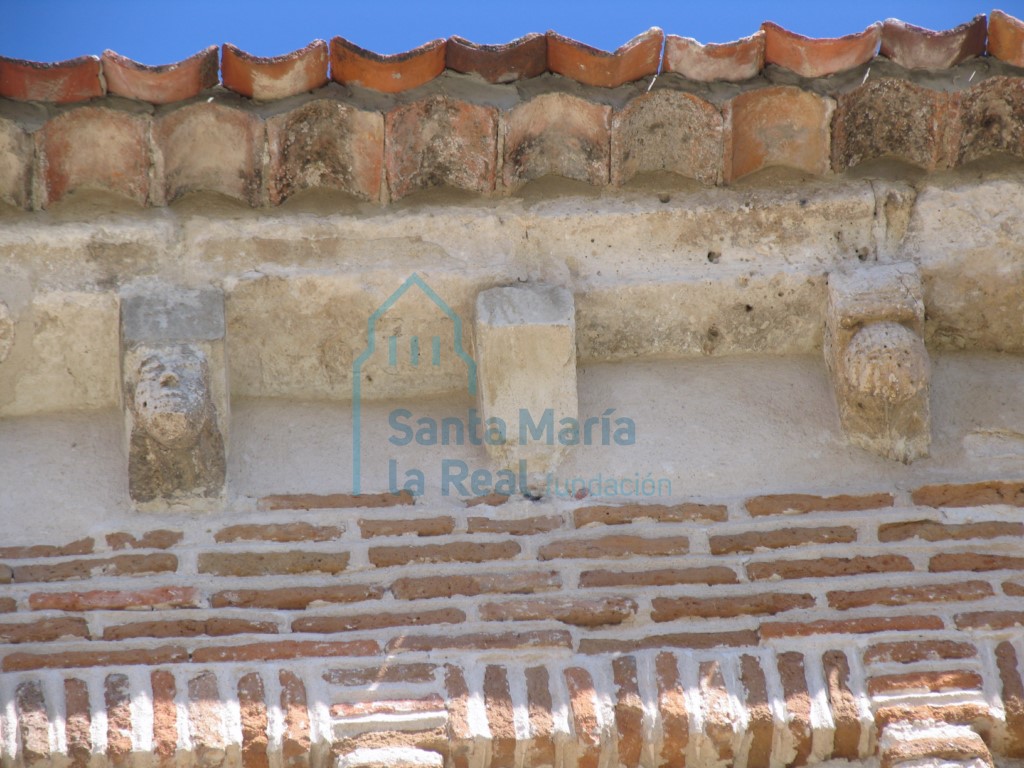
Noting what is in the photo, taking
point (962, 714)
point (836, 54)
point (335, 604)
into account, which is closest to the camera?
point (962, 714)

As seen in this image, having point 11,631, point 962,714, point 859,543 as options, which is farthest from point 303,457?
point 962,714

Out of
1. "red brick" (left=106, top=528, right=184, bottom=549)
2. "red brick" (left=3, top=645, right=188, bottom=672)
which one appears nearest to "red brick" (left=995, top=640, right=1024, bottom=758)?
"red brick" (left=3, top=645, right=188, bottom=672)

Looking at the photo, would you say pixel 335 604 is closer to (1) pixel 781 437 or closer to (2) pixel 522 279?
(2) pixel 522 279

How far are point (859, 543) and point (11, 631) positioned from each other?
1.90 meters

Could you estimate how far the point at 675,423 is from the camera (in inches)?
146

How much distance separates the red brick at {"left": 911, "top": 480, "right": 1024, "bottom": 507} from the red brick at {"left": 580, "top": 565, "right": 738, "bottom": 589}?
525 mm

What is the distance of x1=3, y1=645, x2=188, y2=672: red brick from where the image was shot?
312 cm

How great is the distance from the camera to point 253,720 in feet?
9.86

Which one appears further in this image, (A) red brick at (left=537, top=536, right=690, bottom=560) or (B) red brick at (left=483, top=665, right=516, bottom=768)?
(A) red brick at (left=537, top=536, right=690, bottom=560)

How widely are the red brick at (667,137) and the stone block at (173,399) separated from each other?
1061 mm

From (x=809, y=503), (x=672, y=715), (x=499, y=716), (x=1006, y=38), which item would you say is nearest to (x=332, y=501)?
(x=499, y=716)

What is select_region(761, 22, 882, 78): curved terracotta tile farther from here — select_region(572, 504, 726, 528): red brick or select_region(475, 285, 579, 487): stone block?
select_region(572, 504, 726, 528): red brick

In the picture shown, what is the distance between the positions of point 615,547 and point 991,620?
0.84 meters

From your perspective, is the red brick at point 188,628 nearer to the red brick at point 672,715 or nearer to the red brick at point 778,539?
the red brick at point 672,715
